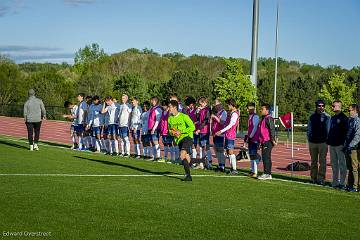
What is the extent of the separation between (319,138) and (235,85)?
3413cm

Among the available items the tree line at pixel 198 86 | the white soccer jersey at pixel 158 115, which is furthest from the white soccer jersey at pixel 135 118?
the tree line at pixel 198 86

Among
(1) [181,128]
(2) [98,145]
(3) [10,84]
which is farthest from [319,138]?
(3) [10,84]

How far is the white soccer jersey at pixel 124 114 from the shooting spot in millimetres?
21344

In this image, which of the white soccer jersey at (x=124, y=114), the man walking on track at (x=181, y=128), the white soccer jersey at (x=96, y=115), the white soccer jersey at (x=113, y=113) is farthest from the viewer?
the white soccer jersey at (x=96, y=115)

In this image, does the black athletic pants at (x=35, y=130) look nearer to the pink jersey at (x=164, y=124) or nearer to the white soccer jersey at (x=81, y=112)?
the white soccer jersey at (x=81, y=112)

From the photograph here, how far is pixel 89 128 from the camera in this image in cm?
2327

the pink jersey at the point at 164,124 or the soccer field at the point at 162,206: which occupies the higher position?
the pink jersey at the point at 164,124

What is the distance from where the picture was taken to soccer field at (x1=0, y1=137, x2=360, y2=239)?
9.07 metres

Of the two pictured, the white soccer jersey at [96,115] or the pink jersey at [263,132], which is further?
the white soccer jersey at [96,115]

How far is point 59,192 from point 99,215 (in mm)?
2448

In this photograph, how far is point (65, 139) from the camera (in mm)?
33406

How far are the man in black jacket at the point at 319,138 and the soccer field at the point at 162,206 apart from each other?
0.70 metres

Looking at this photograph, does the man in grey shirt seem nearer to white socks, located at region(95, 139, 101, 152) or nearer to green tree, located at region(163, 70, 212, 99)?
white socks, located at region(95, 139, 101, 152)

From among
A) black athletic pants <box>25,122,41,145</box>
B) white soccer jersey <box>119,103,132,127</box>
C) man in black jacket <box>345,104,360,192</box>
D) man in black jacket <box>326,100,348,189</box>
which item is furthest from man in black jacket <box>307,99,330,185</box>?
black athletic pants <box>25,122,41,145</box>
